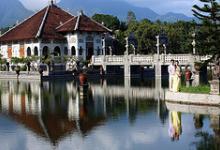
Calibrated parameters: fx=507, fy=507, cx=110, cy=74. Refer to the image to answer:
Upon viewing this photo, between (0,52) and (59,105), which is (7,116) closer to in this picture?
(59,105)

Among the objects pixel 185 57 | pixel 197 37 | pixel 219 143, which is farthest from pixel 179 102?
pixel 185 57

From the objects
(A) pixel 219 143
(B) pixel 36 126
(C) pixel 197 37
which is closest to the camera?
(A) pixel 219 143

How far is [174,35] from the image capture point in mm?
73812

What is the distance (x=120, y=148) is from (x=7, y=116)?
9831 millimetres

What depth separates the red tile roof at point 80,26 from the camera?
66200mm

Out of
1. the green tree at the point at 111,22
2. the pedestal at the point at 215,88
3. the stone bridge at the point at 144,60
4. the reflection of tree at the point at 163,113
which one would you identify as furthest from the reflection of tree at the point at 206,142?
the green tree at the point at 111,22

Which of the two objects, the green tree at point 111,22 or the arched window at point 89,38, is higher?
the green tree at point 111,22

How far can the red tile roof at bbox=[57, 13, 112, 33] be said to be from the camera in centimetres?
6620

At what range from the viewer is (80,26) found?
66.4 metres

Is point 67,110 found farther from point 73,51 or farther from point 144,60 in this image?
point 73,51

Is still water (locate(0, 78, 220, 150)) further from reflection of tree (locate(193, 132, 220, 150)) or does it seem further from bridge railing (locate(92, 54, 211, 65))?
bridge railing (locate(92, 54, 211, 65))

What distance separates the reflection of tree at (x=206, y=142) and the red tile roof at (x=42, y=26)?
165 ft

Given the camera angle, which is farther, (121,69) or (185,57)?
(121,69)

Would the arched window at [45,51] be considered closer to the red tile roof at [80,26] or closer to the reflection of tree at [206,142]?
the red tile roof at [80,26]
